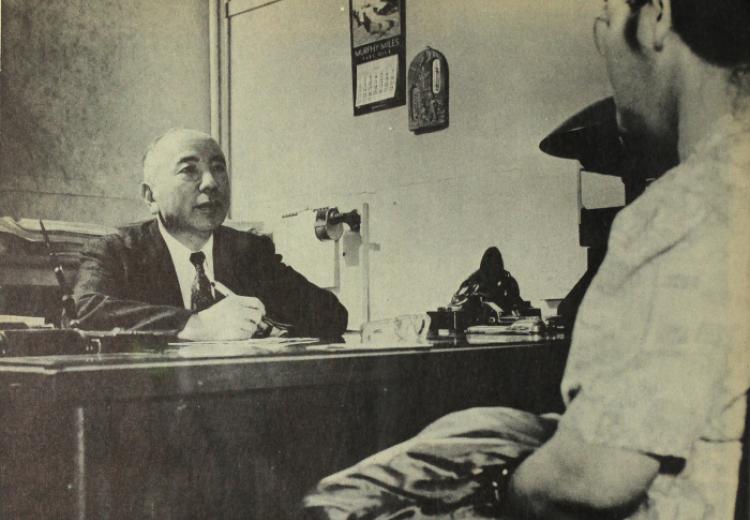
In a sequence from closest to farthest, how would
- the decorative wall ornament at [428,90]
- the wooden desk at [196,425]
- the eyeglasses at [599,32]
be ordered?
the wooden desk at [196,425] → the eyeglasses at [599,32] → the decorative wall ornament at [428,90]

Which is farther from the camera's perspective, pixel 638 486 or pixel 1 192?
pixel 1 192

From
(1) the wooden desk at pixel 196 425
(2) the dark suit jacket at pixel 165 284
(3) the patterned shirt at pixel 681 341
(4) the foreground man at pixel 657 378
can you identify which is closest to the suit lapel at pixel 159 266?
(2) the dark suit jacket at pixel 165 284

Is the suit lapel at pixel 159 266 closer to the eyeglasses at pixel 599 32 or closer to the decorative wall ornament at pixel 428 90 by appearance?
the decorative wall ornament at pixel 428 90

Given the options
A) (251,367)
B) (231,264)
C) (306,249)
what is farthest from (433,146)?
(251,367)

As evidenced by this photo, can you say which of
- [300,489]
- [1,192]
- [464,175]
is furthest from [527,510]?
[1,192]

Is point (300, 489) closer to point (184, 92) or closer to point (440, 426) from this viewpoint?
point (440, 426)

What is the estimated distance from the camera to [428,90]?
1.89 metres

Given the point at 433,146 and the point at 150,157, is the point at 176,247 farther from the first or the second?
the point at 433,146

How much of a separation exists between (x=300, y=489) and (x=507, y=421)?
0.38 metres

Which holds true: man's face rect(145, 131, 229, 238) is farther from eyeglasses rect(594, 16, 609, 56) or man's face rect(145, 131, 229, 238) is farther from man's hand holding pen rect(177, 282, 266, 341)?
eyeglasses rect(594, 16, 609, 56)

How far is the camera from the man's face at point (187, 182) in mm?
1788

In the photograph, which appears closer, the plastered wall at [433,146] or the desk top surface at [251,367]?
the desk top surface at [251,367]

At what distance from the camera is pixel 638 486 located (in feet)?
3.35

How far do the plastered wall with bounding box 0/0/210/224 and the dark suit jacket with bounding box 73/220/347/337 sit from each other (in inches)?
4.1
